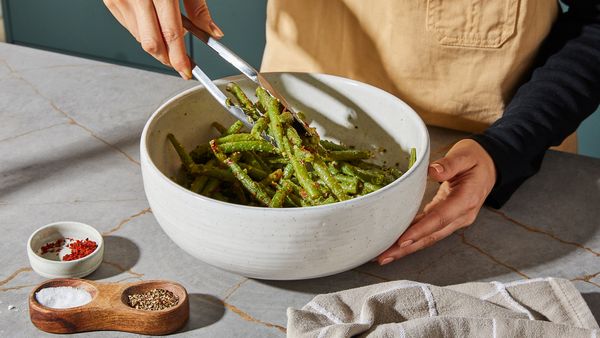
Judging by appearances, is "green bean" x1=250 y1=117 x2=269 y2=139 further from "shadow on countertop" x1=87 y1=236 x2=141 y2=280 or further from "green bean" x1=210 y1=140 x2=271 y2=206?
"shadow on countertop" x1=87 y1=236 x2=141 y2=280

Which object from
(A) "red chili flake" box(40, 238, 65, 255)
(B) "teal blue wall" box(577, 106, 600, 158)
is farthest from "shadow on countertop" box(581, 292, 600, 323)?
(B) "teal blue wall" box(577, 106, 600, 158)

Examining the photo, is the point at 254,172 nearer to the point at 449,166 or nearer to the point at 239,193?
the point at 239,193

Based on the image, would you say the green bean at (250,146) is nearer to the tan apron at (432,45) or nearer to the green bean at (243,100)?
the green bean at (243,100)

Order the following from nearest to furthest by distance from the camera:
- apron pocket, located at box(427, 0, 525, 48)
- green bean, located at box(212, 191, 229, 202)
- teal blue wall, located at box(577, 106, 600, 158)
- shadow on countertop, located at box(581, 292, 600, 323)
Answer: shadow on countertop, located at box(581, 292, 600, 323) < green bean, located at box(212, 191, 229, 202) < apron pocket, located at box(427, 0, 525, 48) < teal blue wall, located at box(577, 106, 600, 158)

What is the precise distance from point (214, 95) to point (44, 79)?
67 centimetres

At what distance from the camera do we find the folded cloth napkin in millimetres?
902

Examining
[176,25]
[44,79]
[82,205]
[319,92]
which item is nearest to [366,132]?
[319,92]

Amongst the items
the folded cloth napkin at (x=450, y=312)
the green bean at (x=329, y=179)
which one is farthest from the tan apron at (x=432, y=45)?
the folded cloth napkin at (x=450, y=312)

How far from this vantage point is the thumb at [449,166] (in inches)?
45.8

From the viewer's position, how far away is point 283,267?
3.26 feet

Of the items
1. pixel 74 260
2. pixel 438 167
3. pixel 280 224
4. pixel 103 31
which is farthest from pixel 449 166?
pixel 103 31

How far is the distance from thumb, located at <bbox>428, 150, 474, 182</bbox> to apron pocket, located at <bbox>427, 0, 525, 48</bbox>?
33cm

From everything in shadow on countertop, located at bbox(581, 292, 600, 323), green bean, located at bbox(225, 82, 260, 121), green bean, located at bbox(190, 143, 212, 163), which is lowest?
shadow on countertop, located at bbox(581, 292, 600, 323)

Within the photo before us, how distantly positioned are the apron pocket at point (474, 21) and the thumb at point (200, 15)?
0.44 m
